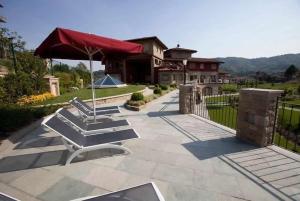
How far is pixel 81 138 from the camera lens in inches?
163

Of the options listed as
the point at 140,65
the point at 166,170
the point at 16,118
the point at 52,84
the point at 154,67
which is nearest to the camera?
the point at 166,170

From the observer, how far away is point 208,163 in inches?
151

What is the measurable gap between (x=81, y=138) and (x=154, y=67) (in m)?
29.8

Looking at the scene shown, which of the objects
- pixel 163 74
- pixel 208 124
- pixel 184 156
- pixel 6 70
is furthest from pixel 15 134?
pixel 163 74

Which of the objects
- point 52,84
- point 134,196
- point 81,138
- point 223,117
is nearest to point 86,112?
point 81,138

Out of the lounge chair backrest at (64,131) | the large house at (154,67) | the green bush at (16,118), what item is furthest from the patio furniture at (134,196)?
the large house at (154,67)

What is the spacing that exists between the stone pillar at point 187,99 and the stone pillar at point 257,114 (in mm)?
3491

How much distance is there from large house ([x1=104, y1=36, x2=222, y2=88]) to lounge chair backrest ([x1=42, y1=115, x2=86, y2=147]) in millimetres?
23508

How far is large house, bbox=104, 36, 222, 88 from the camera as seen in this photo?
3206cm

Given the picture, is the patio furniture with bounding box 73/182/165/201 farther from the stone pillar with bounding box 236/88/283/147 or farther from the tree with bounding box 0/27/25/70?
the tree with bounding box 0/27/25/70

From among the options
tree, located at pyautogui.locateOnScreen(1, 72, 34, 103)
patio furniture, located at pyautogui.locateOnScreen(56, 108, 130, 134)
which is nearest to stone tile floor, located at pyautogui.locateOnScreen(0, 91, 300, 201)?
patio furniture, located at pyautogui.locateOnScreen(56, 108, 130, 134)

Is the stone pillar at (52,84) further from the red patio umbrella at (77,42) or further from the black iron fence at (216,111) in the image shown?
the black iron fence at (216,111)

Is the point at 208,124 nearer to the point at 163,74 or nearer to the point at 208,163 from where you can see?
the point at 208,163

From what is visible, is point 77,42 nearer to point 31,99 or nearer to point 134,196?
point 134,196
